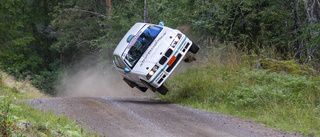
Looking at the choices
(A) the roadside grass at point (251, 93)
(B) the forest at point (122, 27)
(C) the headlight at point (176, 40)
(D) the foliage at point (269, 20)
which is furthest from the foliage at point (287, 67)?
(C) the headlight at point (176, 40)

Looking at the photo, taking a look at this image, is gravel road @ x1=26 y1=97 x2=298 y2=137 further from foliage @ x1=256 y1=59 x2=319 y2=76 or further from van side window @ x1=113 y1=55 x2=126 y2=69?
foliage @ x1=256 y1=59 x2=319 y2=76

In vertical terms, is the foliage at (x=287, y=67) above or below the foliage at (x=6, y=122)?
below

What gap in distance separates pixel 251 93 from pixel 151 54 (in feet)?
12.2

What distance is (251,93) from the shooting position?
1034 cm

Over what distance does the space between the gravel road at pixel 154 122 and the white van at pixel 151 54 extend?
170 cm

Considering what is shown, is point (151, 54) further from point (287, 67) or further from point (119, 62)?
point (287, 67)

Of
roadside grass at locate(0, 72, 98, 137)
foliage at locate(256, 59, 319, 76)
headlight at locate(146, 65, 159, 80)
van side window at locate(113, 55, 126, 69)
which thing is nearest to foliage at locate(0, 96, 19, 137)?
roadside grass at locate(0, 72, 98, 137)

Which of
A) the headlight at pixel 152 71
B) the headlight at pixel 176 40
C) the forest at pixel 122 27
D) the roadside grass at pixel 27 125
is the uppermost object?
the roadside grass at pixel 27 125

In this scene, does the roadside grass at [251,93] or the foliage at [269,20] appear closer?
the roadside grass at [251,93]

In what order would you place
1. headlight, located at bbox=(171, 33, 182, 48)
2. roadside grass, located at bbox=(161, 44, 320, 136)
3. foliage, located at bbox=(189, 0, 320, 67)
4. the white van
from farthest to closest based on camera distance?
foliage, located at bbox=(189, 0, 320, 67) < headlight, located at bbox=(171, 33, 182, 48) < the white van < roadside grass, located at bbox=(161, 44, 320, 136)

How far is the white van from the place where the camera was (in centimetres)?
Result: 1182

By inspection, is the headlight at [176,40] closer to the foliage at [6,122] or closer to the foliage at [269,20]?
the foliage at [269,20]

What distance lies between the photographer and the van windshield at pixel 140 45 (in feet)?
41.1

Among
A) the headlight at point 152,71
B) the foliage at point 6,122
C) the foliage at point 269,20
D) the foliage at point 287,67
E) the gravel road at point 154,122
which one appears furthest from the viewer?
the foliage at point 269,20
